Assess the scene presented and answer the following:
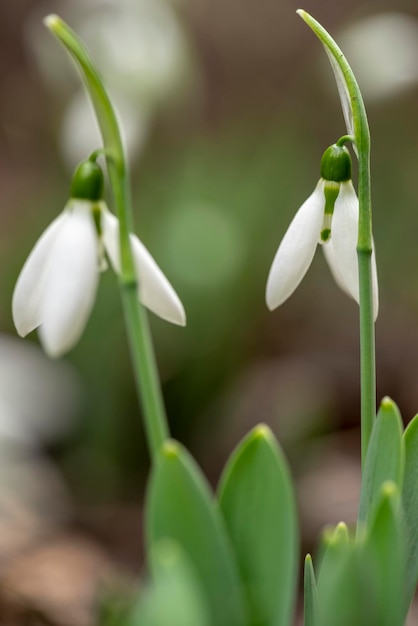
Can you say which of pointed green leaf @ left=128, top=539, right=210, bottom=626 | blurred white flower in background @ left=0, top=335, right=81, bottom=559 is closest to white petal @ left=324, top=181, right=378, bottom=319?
pointed green leaf @ left=128, top=539, right=210, bottom=626

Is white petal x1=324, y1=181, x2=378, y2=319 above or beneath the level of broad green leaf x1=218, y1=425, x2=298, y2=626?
above

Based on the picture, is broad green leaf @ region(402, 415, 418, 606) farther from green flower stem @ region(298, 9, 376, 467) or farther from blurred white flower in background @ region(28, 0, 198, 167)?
blurred white flower in background @ region(28, 0, 198, 167)

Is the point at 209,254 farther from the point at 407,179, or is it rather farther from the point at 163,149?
the point at 407,179

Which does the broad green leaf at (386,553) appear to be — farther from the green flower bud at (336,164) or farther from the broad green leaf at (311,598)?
the green flower bud at (336,164)

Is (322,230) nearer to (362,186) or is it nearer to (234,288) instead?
(362,186)

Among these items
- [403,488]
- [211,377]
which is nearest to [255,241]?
[211,377]

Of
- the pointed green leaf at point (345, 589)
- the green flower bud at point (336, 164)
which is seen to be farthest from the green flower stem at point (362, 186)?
the pointed green leaf at point (345, 589)
